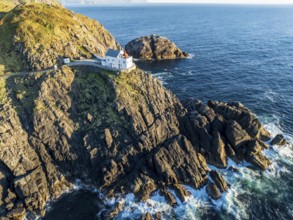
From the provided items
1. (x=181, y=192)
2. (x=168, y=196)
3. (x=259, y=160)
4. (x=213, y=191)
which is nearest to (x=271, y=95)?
(x=259, y=160)

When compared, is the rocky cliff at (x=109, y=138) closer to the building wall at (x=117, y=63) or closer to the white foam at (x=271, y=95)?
the building wall at (x=117, y=63)

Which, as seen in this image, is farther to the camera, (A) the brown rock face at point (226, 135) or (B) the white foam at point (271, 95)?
(B) the white foam at point (271, 95)

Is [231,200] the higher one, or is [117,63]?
[117,63]

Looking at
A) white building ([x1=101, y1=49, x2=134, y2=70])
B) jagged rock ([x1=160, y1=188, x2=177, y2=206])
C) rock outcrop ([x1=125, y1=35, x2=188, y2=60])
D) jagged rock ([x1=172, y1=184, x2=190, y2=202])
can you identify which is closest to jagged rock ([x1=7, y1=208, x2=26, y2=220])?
jagged rock ([x1=160, y1=188, x2=177, y2=206])

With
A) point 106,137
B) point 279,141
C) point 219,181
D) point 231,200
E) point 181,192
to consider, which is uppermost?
point 106,137

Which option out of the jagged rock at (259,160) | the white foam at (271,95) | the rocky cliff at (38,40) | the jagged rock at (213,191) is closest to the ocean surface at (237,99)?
the white foam at (271,95)

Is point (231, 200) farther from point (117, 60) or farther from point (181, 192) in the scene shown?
point (117, 60)

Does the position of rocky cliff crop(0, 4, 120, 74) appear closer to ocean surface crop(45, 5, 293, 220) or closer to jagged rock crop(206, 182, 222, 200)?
ocean surface crop(45, 5, 293, 220)
